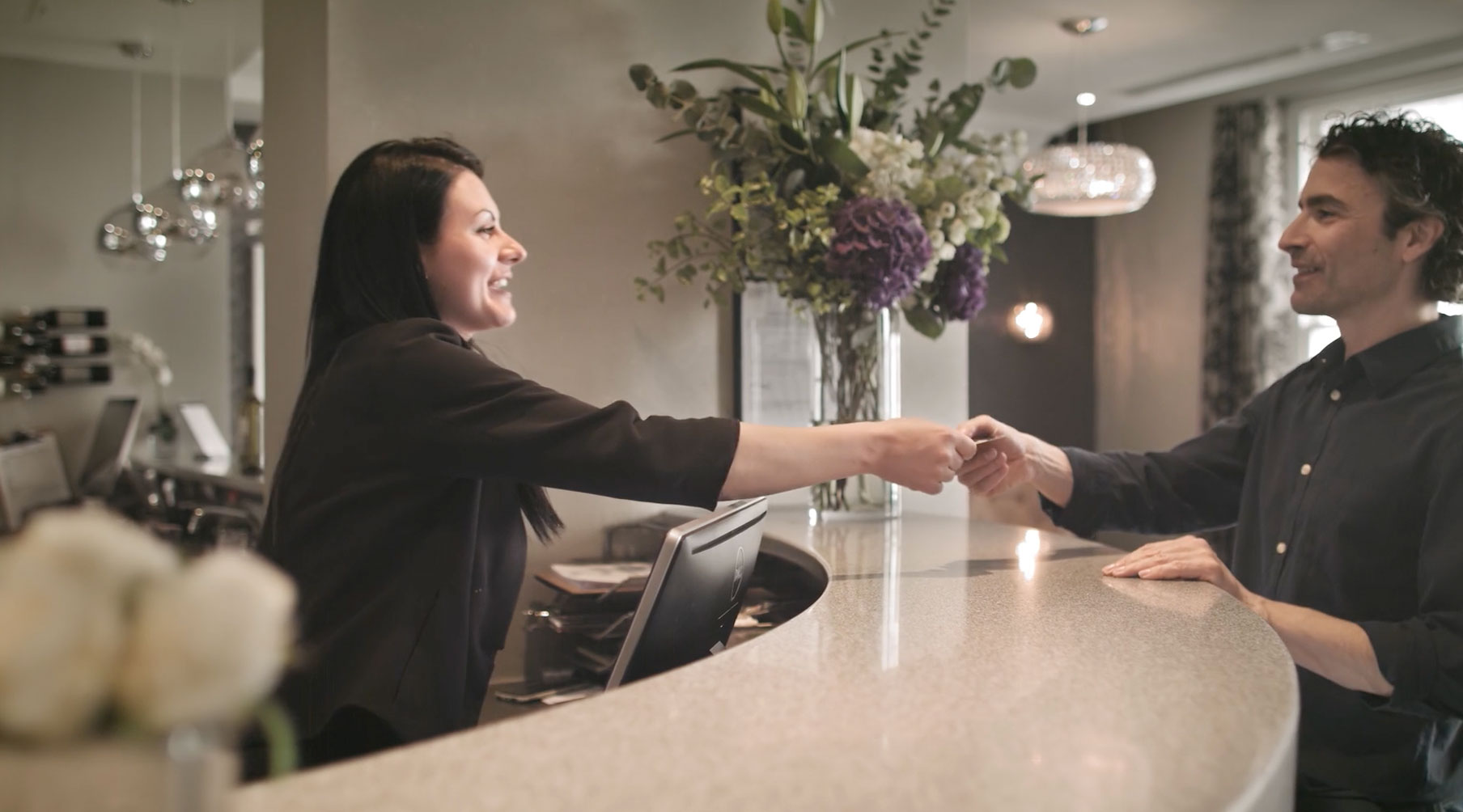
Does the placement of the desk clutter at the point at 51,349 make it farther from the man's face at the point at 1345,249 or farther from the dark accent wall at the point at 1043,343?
the man's face at the point at 1345,249

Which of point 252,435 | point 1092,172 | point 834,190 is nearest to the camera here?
point 834,190

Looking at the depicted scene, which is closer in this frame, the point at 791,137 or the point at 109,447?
the point at 791,137

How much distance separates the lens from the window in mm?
6070

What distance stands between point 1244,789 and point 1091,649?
1.32 feet

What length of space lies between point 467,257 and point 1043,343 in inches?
266

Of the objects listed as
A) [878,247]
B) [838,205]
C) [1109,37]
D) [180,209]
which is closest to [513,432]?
[878,247]

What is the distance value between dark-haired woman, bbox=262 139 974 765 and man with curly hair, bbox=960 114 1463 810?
598mm

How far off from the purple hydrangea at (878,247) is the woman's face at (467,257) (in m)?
0.71

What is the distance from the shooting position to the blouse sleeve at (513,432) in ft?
4.45

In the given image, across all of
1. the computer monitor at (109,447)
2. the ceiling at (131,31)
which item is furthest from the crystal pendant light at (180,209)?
the computer monitor at (109,447)

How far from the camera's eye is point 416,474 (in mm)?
1417

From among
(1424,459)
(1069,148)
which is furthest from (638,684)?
(1069,148)

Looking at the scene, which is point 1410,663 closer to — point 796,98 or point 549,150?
point 796,98

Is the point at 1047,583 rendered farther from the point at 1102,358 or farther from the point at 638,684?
the point at 1102,358
